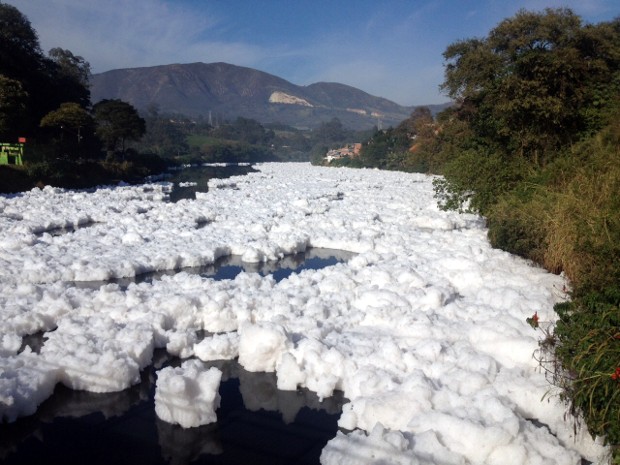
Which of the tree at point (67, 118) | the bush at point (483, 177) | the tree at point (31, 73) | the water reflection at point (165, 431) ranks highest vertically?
the tree at point (31, 73)

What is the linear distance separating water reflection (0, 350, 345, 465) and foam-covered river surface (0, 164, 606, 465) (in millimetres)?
17

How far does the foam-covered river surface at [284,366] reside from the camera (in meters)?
4.36

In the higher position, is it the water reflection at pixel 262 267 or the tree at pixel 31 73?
the tree at pixel 31 73

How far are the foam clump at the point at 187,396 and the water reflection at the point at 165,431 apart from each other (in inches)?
3.5

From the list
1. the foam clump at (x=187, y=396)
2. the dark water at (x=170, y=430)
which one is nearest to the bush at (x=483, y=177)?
the dark water at (x=170, y=430)

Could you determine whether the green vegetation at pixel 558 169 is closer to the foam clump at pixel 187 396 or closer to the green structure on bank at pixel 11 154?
the foam clump at pixel 187 396

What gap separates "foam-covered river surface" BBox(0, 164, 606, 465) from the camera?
4363mm

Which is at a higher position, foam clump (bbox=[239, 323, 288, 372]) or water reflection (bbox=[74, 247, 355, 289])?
foam clump (bbox=[239, 323, 288, 372])

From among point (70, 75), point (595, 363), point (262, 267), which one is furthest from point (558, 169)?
point (70, 75)

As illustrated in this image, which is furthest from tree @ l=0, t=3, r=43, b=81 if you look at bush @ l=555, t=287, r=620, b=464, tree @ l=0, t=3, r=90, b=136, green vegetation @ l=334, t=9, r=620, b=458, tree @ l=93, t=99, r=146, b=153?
bush @ l=555, t=287, r=620, b=464

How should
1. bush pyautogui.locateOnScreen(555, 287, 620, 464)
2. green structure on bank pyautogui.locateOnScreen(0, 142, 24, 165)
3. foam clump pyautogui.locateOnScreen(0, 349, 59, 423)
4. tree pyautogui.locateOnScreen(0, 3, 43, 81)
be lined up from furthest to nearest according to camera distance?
tree pyautogui.locateOnScreen(0, 3, 43, 81)
green structure on bank pyautogui.locateOnScreen(0, 142, 24, 165)
foam clump pyautogui.locateOnScreen(0, 349, 59, 423)
bush pyautogui.locateOnScreen(555, 287, 620, 464)

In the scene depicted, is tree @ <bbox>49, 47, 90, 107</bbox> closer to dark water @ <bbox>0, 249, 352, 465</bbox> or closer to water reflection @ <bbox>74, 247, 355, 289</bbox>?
water reflection @ <bbox>74, 247, 355, 289</bbox>

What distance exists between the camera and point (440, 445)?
13.2 feet

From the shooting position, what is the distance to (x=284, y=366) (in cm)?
546
